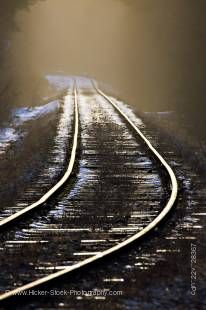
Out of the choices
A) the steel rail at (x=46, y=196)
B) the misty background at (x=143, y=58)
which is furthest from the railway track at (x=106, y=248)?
the misty background at (x=143, y=58)

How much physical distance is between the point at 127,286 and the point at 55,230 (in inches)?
89.5

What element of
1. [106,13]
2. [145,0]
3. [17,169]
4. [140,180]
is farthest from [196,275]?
[106,13]

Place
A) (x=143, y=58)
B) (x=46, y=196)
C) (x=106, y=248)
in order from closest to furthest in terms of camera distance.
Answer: (x=106, y=248) < (x=46, y=196) < (x=143, y=58)

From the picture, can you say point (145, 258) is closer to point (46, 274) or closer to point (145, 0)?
point (46, 274)

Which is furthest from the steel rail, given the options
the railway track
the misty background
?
the misty background

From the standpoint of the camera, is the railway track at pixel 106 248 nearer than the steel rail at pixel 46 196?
Yes

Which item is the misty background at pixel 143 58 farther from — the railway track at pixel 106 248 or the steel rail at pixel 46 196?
the railway track at pixel 106 248

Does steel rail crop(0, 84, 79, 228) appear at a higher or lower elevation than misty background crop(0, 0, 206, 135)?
lower

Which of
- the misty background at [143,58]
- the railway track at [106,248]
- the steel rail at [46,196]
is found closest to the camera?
the railway track at [106,248]

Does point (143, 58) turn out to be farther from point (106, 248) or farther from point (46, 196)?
point (106, 248)

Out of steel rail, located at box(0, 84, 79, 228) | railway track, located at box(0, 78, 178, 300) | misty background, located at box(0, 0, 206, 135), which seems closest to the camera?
railway track, located at box(0, 78, 178, 300)

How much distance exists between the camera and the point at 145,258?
721 cm

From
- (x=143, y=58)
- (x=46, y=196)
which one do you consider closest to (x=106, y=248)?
(x=46, y=196)

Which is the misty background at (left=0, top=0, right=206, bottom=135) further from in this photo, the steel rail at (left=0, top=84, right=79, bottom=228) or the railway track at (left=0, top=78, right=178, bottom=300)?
the railway track at (left=0, top=78, right=178, bottom=300)
